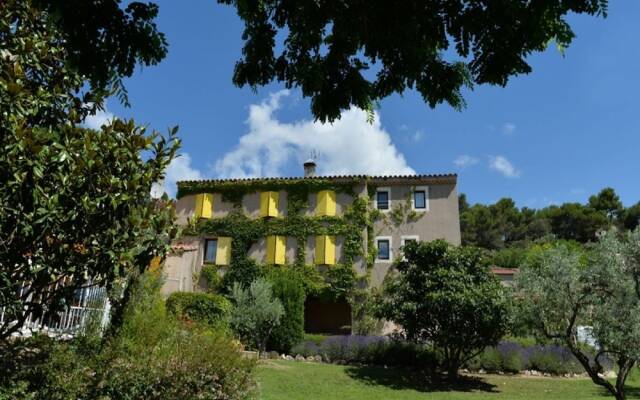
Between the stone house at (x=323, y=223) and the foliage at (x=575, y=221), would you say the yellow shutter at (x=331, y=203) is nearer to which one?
the stone house at (x=323, y=223)

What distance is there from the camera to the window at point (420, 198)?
25.2 meters

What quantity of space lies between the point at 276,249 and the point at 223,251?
313cm

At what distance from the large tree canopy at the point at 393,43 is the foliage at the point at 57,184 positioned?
12.1 ft

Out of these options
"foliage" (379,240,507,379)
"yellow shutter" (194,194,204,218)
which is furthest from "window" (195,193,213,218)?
"foliage" (379,240,507,379)

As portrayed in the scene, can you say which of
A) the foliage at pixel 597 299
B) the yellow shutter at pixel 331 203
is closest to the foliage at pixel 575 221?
the yellow shutter at pixel 331 203

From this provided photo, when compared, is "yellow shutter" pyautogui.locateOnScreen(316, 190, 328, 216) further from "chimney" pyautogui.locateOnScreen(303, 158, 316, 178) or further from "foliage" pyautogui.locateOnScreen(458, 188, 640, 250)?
"foliage" pyautogui.locateOnScreen(458, 188, 640, 250)

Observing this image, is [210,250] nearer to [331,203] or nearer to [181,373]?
[331,203]

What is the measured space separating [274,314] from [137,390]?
429 inches

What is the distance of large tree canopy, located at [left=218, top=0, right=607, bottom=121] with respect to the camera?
1.99m

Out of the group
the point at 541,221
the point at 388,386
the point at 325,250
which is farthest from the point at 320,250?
the point at 541,221

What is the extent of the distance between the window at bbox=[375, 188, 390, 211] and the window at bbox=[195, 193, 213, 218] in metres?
9.69

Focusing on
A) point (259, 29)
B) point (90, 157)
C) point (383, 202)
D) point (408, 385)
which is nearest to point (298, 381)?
point (408, 385)

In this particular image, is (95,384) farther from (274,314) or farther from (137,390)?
(274,314)

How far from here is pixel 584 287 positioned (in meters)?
9.69
